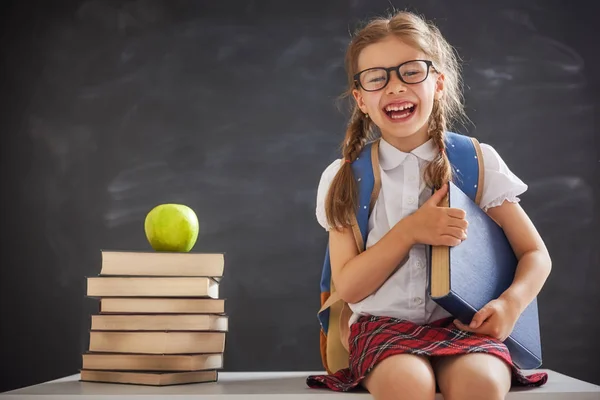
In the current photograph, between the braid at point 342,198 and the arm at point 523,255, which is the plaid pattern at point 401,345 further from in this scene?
the braid at point 342,198

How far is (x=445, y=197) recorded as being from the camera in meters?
1.50

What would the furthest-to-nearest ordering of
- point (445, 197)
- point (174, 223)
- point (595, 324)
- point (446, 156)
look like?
point (595, 324) < point (174, 223) < point (446, 156) < point (445, 197)

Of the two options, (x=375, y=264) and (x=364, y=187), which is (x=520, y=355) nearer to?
(x=375, y=264)

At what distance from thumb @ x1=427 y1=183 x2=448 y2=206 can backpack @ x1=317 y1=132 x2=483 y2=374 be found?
0.29 ft

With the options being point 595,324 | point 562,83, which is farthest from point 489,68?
point 595,324

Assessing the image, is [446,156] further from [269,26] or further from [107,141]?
[107,141]

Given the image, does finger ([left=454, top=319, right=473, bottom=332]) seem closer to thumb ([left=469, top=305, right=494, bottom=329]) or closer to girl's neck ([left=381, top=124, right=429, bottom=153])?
thumb ([left=469, top=305, right=494, bottom=329])

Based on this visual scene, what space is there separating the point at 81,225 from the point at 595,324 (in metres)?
1.95

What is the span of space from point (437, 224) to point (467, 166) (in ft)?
0.73

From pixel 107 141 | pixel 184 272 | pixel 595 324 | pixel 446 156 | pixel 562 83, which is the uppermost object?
pixel 562 83

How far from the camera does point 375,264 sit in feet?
4.94

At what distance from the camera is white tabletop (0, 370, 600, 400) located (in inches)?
54.1

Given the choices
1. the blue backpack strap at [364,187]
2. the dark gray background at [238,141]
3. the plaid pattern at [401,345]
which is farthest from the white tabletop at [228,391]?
the dark gray background at [238,141]

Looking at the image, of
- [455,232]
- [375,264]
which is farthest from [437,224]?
[375,264]
